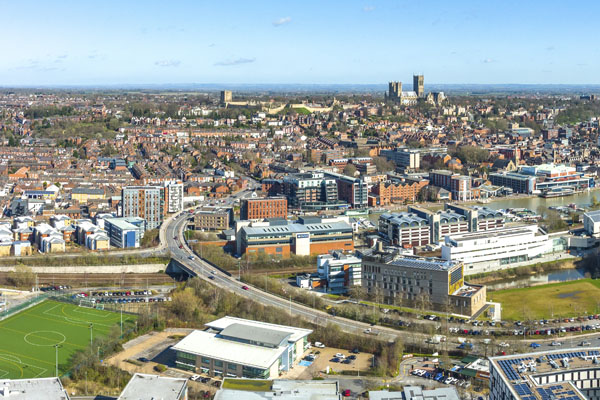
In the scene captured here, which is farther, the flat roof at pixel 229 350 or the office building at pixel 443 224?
the office building at pixel 443 224

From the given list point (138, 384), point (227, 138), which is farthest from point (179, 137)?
point (138, 384)

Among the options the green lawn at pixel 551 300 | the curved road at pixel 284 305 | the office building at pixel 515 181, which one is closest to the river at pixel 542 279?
the green lawn at pixel 551 300

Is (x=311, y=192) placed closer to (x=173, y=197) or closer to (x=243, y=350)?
(x=173, y=197)

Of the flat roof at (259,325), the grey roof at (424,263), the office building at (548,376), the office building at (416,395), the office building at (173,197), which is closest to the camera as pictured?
the office building at (548,376)

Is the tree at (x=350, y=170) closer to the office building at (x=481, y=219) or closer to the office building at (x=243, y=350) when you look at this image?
the office building at (x=481, y=219)

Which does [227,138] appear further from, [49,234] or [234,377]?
[234,377]

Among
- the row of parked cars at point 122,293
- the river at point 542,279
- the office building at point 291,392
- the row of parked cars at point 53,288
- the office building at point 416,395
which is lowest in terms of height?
the river at point 542,279
